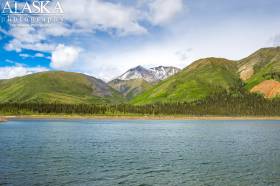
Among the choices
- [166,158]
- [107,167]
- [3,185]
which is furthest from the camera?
[166,158]

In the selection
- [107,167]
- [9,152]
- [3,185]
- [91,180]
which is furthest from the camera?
[9,152]

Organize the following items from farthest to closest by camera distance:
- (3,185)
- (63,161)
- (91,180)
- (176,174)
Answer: (63,161) < (176,174) < (91,180) < (3,185)

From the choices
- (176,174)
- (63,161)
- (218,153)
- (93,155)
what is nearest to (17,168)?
(63,161)

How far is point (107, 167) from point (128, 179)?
32.1ft

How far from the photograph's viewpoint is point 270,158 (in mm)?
67000

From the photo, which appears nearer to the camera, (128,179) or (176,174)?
(128,179)

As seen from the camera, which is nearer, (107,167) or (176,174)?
(176,174)

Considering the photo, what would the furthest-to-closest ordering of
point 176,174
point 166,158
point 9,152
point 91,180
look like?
point 9,152, point 166,158, point 176,174, point 91,180

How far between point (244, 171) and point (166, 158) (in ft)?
60.2

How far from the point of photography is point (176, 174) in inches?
1988

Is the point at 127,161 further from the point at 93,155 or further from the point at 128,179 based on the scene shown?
the point at 128,179

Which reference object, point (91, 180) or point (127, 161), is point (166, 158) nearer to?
point (127, 161)

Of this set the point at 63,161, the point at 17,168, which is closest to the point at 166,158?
the point at 63,161

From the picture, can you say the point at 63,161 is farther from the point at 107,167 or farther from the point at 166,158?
the point at 166,158
